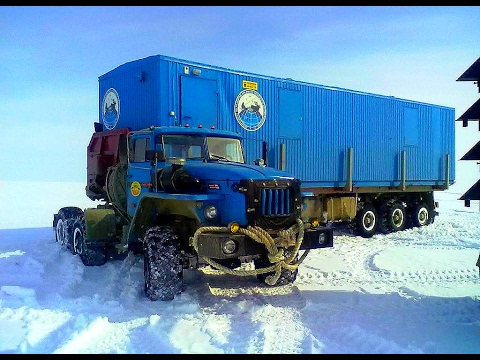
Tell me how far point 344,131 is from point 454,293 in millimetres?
7291

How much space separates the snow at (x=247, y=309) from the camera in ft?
14.5

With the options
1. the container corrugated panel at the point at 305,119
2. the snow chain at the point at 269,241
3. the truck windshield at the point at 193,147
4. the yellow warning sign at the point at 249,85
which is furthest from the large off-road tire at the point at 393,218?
the snow chain at the point at 269,241

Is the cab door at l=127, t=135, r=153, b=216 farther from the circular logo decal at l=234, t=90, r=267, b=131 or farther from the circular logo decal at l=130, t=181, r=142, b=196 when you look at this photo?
the circular logo decal at l=234, t=90, r=267, b=131

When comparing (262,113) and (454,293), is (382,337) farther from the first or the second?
(262,113)

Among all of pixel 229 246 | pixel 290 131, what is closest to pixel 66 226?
pixel 229 246

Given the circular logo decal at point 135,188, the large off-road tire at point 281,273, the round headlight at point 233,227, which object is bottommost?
A: the large off-road tire at point 281,273

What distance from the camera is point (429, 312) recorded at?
5535mm

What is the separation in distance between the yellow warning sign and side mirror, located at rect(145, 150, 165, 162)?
185 inches

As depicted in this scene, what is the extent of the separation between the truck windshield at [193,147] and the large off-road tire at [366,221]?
744cm

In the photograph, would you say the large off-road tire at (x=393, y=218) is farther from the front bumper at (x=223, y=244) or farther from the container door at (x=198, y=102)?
the front bumper at (x=223, y=244)

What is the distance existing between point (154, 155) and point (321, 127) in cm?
693

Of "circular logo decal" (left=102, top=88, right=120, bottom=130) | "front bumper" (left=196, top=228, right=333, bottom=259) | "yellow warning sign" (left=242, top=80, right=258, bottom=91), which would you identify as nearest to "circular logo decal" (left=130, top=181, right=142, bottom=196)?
"front bumper" (left=196, top=228, right=333, bottom=259)

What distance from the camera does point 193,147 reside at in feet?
22.8

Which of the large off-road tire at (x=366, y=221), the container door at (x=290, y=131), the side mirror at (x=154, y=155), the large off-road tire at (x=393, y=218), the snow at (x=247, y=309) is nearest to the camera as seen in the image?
the snow at (x=247, y=309)
